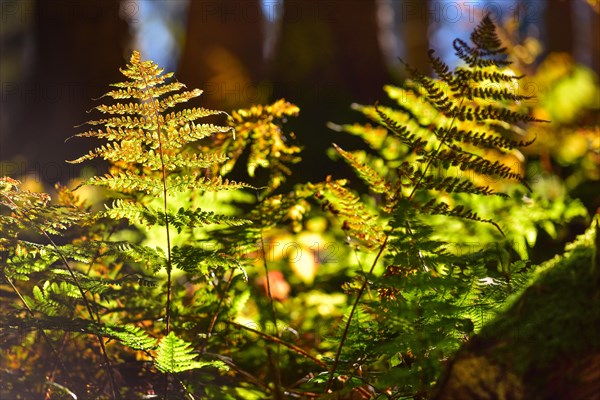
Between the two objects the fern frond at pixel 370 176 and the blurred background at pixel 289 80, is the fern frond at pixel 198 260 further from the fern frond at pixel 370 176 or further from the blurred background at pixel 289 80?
the blurred background at pixel 289 80

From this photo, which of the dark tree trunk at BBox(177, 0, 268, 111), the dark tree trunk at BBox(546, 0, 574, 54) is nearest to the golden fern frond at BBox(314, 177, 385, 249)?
the dark tree trunk at BBox(177, 0, 268, 111)

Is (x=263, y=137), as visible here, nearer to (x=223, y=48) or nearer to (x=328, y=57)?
(x=328, y=57)

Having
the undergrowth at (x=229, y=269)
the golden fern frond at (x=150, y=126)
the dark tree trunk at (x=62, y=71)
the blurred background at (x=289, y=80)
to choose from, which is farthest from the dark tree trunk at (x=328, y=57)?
the golden fern frond at (x=150, y=126)

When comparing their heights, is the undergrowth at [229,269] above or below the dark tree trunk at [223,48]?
below

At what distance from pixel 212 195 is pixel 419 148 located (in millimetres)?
1049

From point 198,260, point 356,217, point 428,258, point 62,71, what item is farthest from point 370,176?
point 62,71

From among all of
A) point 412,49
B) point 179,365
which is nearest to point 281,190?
point 179,365

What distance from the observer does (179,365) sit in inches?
61.6

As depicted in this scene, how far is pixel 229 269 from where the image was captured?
2.09 metres

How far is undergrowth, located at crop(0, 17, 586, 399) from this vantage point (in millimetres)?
1627

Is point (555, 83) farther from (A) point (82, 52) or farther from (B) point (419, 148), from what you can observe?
(B) point (419, 148)

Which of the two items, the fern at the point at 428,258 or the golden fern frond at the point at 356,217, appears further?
the golden fern frond at the point at 356,217

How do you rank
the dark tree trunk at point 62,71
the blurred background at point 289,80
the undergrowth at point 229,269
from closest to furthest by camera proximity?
the undergrowth at point 229,269 < the blurred background at point 289,80 < the dark tree trunk at point 62,71

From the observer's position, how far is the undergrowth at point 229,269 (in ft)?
5.34
